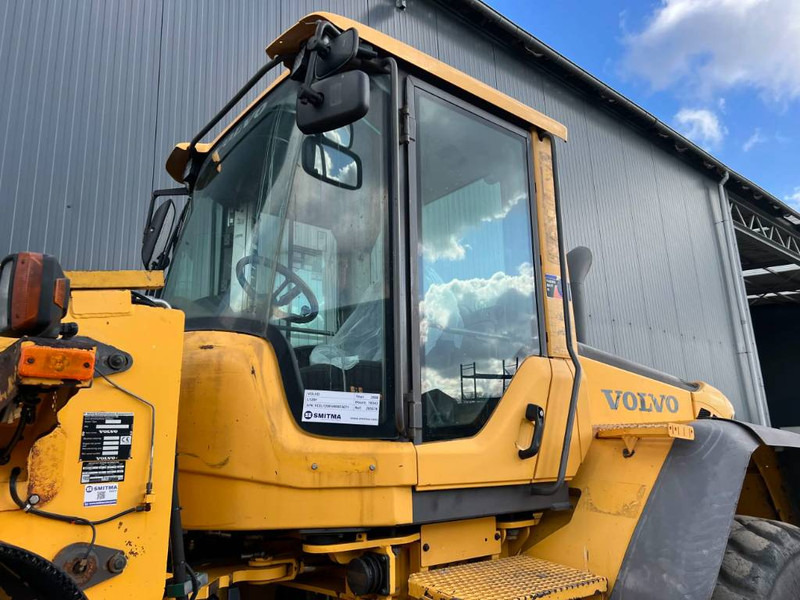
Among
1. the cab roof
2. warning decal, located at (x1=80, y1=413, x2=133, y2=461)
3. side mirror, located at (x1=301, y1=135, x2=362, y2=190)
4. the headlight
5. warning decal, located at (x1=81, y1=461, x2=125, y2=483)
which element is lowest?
warning decal, located at (x1=81, y1=461, x2=125, y2=483)

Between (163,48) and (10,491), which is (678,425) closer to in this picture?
(10,491)

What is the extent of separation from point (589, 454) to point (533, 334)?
2.01 feet

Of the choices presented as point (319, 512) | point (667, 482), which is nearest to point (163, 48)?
point (319, 512)

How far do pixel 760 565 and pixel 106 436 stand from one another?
2.48m

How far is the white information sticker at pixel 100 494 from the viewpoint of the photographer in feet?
5.22

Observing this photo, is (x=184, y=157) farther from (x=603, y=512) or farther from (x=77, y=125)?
(x=77, y=125)

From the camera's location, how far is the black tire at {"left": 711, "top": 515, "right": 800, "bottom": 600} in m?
2.35

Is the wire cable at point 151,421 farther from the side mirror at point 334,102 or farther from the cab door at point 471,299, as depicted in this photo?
the side mirror at point 334,102

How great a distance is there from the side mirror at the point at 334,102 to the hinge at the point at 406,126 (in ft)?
1.36

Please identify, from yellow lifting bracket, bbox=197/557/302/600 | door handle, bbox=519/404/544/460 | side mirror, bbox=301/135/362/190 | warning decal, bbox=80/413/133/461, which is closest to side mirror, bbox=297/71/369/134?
side mirror, bbox=301/135/362/190

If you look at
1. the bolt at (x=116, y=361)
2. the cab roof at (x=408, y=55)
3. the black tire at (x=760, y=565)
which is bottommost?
the black tire at (x=760, y=565)

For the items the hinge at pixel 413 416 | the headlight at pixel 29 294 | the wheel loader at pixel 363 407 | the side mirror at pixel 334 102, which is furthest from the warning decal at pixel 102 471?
the side mirror at pixel 334 102

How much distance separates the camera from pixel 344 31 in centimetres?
208

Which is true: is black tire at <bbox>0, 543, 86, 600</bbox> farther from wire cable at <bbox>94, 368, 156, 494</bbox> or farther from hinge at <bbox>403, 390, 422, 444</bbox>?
hinge at <bbox>403, 390, 422, 444</bbox>
